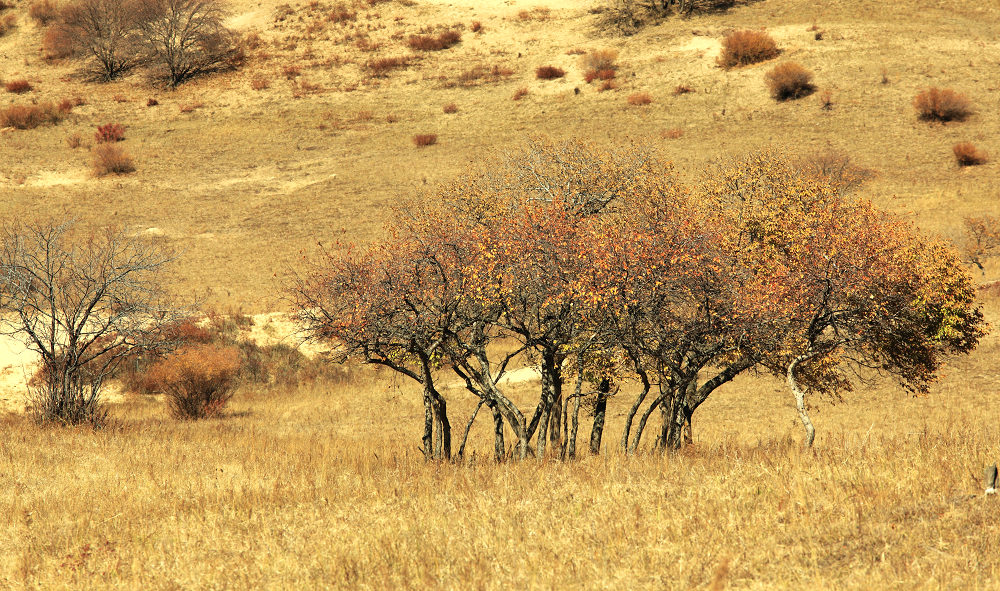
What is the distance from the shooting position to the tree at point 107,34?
9138 cm

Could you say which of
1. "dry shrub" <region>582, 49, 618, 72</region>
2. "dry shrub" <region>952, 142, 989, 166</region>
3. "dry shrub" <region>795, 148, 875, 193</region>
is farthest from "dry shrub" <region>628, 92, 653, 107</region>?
"dry shrub" <region>952, 142, 989, 166</region>

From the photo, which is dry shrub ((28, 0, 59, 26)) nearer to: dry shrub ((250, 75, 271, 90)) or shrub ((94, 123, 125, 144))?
dry shrub ((250, 75, 271, 90))

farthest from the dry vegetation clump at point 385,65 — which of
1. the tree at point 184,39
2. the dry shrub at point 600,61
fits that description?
the dry shrub at point 600,61

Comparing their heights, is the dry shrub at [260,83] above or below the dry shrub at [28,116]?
above

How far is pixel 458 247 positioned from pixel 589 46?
75.7 metres

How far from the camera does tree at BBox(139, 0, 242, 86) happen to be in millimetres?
88750

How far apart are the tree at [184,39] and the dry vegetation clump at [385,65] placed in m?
17.0

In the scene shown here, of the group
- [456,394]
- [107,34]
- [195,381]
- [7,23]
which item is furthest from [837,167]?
[7,23]

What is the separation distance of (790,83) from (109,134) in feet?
202

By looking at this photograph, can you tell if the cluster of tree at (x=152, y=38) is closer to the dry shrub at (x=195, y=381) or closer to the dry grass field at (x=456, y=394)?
the dry grass field at (x=456, y=394)

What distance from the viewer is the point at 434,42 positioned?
9225 centimetres

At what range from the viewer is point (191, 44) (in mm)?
90125

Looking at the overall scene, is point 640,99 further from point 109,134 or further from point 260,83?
point 109,134

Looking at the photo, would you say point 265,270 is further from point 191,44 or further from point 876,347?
point 191,44
